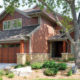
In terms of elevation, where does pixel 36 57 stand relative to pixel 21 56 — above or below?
below

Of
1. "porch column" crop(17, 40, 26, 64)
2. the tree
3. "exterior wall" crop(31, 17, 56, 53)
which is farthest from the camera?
"exterior wall" crop(31, 17, 56, 53)

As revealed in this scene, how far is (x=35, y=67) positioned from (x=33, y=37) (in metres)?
6.26

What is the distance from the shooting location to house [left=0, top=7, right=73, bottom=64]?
1888 centimetres

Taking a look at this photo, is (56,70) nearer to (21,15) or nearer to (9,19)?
(21,15)

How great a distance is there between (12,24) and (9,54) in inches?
192

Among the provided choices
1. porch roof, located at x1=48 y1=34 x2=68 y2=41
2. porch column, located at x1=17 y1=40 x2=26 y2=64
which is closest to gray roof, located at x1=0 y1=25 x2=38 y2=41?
porch column, located at x1=17 y1=40 x2=26 y2=64

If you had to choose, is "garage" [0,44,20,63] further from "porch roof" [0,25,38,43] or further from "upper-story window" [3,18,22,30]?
"upper-story window" [3,18,22,30]

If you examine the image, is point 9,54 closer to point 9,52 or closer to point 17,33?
point 9,52

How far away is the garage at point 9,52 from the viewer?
19727 mm

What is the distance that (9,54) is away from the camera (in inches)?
794

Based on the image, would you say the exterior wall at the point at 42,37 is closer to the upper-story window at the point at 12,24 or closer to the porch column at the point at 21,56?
the porch column at the point at 21,56

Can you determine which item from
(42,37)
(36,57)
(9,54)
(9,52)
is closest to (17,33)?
(9,52)

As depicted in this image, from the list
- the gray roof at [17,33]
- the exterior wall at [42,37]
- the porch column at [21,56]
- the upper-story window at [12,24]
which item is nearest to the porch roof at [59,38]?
the exterior wall at [42,37]

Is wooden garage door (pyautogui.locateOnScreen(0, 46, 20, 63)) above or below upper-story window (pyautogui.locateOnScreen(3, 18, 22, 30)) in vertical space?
below
